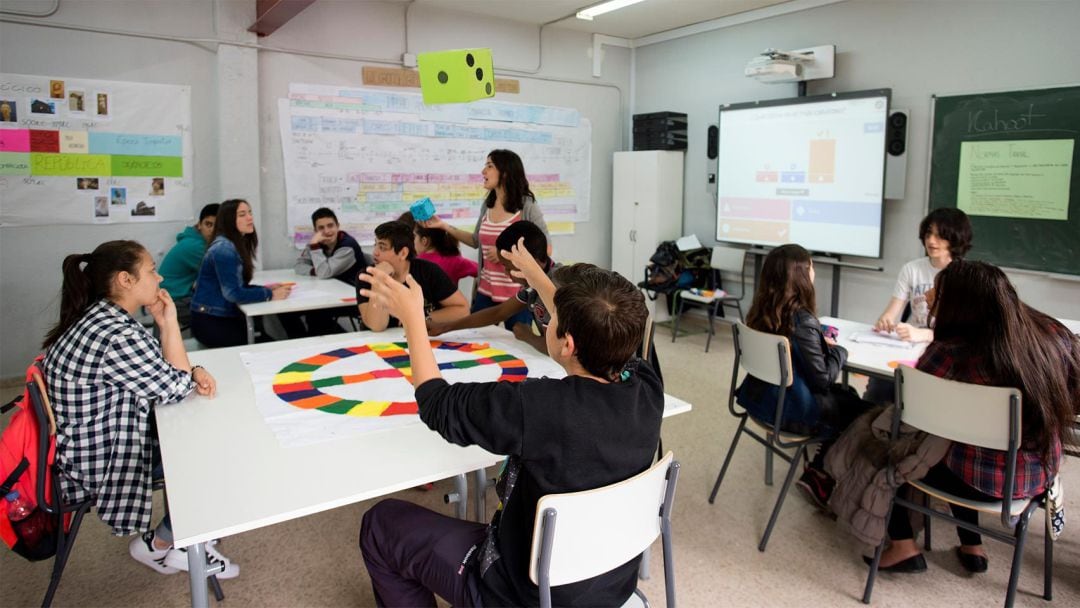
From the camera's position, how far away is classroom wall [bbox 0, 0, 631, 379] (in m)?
4.46

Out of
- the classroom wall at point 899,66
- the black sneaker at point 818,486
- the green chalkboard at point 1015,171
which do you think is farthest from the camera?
the classroom wall at point 899,66

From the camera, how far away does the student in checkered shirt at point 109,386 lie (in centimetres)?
196

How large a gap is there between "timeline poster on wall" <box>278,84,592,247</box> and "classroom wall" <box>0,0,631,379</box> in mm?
142

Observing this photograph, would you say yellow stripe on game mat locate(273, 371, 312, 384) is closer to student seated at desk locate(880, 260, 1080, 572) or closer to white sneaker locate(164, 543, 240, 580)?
white sneaker locate(164, 543, 240, 580)

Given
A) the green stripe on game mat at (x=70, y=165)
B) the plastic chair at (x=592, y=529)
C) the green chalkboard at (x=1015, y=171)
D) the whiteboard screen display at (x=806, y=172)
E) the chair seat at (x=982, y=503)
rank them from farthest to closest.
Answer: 1. the whiteboard screen display at (x=806, y=172)
2. the green stripe on game mat at (x=70, y=165)
3. the green chalkboard at (x=1015, y=171)
4. the chair seat at (x=982, y=503)
5. the plastic chair at (x=592, y=529)

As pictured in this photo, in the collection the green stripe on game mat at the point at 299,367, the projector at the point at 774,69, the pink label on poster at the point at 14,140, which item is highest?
the projector at the point at 774,69

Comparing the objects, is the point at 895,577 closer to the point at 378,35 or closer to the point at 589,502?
the point at 589,502

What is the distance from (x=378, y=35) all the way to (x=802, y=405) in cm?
446

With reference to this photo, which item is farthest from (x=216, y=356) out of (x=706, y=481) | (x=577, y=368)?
(x=706, y=481)

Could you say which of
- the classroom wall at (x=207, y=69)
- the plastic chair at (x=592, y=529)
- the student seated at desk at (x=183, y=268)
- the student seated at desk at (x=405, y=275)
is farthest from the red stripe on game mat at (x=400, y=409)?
the classroom wall at (x=207, y=69)

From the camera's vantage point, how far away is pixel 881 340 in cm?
298

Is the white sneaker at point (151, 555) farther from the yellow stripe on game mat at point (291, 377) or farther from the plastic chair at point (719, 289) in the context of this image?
the plastic chair at point (719, 289)

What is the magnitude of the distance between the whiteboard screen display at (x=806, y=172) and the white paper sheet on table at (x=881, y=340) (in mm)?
2168

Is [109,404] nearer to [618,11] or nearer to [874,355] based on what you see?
[874,355]
